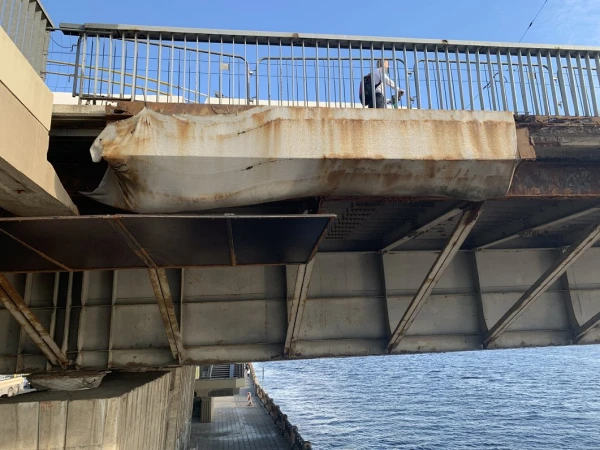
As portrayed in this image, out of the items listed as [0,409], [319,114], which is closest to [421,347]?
[319,114]

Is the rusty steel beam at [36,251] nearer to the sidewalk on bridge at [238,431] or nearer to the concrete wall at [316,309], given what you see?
the concrete wall at [316,309]

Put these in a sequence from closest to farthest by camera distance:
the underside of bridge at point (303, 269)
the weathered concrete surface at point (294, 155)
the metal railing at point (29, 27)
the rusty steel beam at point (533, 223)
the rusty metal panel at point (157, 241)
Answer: the metal railing at point (29, 27), the weathered concrete surface at point (294, 155), the rusty metal panel at point (157, 241), the underside of bridge at point (303, 269), the rusty steel beam at point (533, 223)

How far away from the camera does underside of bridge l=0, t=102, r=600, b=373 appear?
5941mm

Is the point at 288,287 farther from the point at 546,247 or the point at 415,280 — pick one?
the point at 546,247

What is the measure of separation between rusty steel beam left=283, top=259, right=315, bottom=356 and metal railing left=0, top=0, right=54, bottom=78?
501 cm

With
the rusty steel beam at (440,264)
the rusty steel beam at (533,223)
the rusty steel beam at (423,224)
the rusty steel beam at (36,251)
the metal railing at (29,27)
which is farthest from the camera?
the rusty steel beam at (533,223)

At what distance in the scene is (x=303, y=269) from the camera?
7.96m

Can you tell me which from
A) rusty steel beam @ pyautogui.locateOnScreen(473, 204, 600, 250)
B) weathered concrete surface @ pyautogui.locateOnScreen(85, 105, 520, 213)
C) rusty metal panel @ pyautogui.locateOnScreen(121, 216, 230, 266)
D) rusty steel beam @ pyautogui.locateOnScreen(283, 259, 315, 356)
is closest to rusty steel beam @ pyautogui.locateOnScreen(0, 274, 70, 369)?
rusty metal panel @ pyautogui.locateOnScreen(121, 216, 230, 266)

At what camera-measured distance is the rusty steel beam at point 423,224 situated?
7170 mm

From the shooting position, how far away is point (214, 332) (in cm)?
966

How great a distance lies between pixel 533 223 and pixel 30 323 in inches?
403

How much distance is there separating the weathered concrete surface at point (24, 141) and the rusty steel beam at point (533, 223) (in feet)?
27.8

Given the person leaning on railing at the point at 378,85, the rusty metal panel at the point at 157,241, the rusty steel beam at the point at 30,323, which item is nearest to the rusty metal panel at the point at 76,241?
the rusty metal panel at the point at 157,241

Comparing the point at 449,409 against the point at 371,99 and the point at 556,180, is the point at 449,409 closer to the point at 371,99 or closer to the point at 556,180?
the point at 556,180
